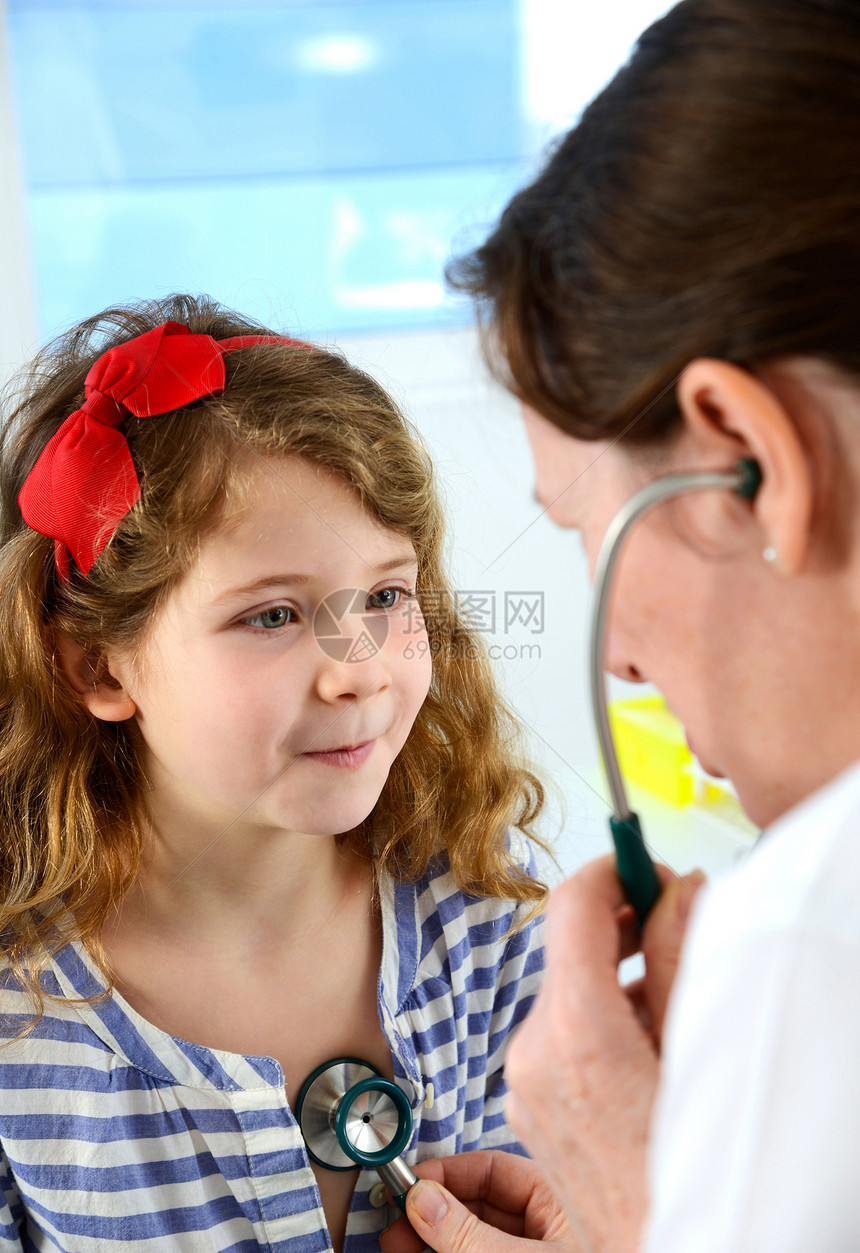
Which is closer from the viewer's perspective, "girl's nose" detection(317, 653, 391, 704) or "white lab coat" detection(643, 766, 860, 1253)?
"white lab coat" detection(643, 766, 860, 1253)

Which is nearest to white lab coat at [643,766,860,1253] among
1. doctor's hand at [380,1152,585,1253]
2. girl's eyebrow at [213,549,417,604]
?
doctor's hand at [380,1152,585,1253]

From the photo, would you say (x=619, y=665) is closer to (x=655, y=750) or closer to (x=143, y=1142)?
(x=143, y=1142)

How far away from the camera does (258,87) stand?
2.34m

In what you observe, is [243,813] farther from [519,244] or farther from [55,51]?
[55,51]

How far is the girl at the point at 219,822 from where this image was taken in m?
0.79

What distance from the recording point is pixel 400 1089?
0.81 m

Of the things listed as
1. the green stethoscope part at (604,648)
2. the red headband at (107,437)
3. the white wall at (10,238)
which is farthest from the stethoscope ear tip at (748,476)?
the white wall at (10,238)

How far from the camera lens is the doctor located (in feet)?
1.23

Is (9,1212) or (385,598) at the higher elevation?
(385,598)

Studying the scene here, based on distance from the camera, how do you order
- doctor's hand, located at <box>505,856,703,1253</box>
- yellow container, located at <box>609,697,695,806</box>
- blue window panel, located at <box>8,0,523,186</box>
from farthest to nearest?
blue window panel, located at <box>8,0,523,186</box> < yellow container, located at <box>609,697,695,806</box> < doctor's hand, located at <box>505,856,703,1253</box>

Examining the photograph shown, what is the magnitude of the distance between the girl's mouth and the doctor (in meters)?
0.31

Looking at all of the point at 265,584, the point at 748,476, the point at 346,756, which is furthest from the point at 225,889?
the point at 748,476

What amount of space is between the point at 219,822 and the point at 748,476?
1.84 feet

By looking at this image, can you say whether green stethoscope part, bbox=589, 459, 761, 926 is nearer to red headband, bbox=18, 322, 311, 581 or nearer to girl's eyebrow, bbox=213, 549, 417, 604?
girl's eyebrow, bbox=213, 549, 417, 604
